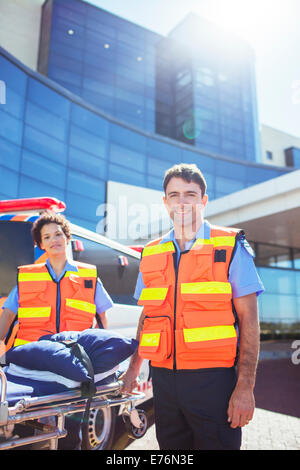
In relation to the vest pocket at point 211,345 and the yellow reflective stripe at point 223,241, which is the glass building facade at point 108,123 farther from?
the vest pocket at point 211,345

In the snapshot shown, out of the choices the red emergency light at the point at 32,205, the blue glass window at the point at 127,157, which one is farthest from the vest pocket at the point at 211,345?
the blue glass window at the point at 127,157

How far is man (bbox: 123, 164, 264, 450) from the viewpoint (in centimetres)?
182

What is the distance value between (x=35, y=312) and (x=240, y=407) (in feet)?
5.96

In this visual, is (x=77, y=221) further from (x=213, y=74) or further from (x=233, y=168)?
(x=213, y=74)

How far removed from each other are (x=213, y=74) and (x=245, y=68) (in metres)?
4.34

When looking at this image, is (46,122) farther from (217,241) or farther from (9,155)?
(217,241)

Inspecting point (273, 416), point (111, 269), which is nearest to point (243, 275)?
point (111, 269)

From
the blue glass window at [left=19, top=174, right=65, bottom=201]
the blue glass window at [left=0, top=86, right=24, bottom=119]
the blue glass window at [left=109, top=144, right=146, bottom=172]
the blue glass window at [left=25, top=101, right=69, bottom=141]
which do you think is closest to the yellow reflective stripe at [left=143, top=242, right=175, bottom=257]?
the blue glass window at [left=19, top=174, right=65, bottom=201]

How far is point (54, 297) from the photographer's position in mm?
3117

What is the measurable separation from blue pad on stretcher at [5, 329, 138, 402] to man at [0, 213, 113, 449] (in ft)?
1.95

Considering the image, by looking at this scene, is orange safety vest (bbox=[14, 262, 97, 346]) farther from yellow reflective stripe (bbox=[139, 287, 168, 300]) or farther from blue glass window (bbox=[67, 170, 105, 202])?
blue glass window (bbox=[67, 170, 105, 202])

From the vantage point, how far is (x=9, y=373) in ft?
7.52
